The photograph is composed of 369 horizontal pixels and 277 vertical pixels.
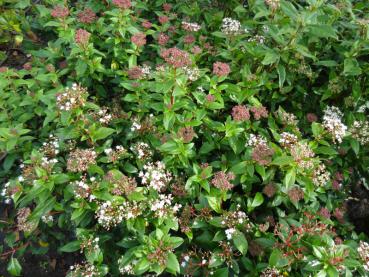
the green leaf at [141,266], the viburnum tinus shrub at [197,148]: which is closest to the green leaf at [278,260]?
the viburnum tinus shrub at [197,148]

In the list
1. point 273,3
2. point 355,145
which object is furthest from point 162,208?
point 273,3

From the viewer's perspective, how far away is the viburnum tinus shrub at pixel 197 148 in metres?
2.84

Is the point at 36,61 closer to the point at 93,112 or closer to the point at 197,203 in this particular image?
the point at 93,112

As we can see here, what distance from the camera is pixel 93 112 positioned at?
3.37 metres

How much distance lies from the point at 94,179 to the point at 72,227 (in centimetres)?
97

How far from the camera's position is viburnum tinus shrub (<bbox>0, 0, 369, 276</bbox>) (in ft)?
9.32

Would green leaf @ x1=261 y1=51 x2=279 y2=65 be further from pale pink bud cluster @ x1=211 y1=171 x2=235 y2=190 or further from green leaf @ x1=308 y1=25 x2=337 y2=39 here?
pale pink bud cluster @ x1=211 y1=171 x2=235 y2=190

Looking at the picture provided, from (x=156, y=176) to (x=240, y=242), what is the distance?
836 millimetres

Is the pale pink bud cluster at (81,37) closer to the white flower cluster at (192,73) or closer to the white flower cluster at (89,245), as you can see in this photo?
the white flower cluster at (192,73)

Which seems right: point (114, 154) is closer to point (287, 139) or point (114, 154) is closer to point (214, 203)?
point (214, 203)

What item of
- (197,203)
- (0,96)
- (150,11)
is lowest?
(197,203)

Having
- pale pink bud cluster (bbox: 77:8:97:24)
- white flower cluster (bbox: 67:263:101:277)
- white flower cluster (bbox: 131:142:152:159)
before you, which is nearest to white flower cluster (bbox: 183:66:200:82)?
white flower cluster (bbox: 131:142:152:159)

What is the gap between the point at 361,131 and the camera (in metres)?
3.47

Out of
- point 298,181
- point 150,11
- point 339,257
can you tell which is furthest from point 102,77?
point 339,257
